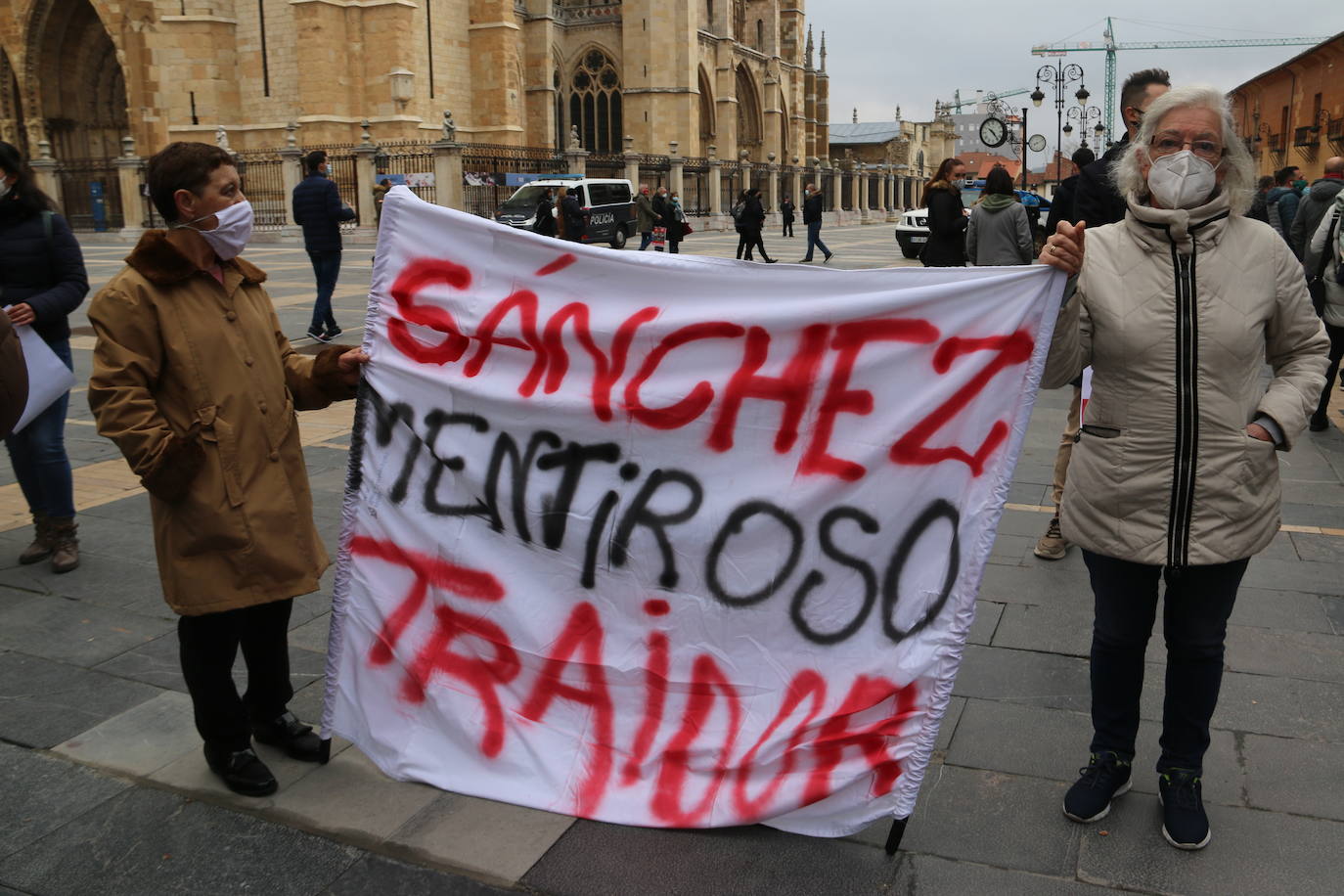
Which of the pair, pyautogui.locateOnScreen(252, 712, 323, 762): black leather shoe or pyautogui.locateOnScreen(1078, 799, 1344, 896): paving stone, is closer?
pyautogui.locateOnScreen(1078, 799, 1344, 896): paving stone

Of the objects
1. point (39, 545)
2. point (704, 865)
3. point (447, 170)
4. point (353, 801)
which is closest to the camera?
point (704, 865)

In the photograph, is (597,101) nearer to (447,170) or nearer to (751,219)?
(447,170)

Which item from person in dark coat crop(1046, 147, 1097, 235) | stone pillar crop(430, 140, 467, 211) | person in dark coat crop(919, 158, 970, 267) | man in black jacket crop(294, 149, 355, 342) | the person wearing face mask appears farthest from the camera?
stone pillar crop(430, 140, 467, 211)

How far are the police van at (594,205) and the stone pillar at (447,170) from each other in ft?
7.00

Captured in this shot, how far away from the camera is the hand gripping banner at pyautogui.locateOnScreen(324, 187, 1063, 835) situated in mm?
2770

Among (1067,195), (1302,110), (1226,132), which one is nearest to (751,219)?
(1067,195)

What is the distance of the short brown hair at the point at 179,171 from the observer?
A: 297cm

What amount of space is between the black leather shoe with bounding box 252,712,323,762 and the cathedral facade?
31.5m

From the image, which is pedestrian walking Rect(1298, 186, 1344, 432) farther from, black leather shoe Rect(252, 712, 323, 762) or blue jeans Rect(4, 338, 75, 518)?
blue jeans Rect(4, 338, 75, 518)

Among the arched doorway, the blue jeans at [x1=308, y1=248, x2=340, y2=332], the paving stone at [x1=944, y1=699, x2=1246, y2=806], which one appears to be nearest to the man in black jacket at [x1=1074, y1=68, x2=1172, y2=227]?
the paving stone at [x1=944, y1=699, x2=1246, y2=806]

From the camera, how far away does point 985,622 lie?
4.42m

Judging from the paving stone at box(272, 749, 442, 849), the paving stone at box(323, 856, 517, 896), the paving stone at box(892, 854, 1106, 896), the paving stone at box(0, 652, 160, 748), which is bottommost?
the paving stone at box(323, 856, 517, 896)

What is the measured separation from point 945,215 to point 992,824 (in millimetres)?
8704

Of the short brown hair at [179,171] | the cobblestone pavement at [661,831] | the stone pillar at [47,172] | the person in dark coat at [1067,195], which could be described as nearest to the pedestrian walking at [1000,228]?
the person in dark coat at [1067,195]
